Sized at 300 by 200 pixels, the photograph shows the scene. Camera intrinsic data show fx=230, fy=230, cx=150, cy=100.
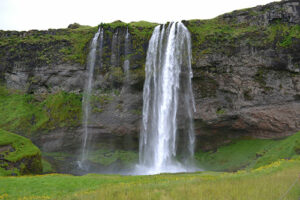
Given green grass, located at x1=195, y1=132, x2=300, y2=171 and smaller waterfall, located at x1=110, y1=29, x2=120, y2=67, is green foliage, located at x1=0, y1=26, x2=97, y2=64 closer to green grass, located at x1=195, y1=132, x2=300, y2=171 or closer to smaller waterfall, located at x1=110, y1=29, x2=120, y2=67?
smaller waterfall, located at x1=110, y1=29, x2=120, y2=67

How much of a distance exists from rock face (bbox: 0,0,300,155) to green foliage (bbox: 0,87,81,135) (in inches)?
67.8

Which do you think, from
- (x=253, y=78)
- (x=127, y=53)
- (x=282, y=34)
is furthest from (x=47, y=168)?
(x=282, y=34)

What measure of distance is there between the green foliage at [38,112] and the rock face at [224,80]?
1723 millimetres

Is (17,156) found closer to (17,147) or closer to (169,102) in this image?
(17,147)

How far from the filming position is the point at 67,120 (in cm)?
4106

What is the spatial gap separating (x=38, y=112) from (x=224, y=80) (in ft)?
112

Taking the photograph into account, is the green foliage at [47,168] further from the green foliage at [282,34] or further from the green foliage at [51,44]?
the green foliage at [282,34]

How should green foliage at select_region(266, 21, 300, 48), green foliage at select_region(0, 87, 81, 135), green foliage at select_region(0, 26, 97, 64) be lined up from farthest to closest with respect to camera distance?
green foliage at select_region(0, 26, 97, 64) < green foliage at select_region(0, 87, 81, 135) < green foliage at select_region(266, 21, 300, 48)

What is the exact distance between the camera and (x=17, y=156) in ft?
86.5

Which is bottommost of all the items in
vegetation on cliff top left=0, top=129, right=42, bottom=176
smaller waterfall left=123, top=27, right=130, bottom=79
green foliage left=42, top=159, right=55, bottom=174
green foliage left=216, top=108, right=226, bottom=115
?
green foliage left=42, top=159, right=55, bottom=174

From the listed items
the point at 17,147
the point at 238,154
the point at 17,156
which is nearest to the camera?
the point at 17,156

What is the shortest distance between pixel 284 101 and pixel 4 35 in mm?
58913

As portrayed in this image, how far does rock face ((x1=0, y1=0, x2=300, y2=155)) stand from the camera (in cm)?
3466

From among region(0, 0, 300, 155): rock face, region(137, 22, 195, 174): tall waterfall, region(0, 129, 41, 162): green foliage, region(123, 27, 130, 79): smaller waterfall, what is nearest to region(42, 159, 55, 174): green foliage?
region(0, 129, 41, 162): green foliage
